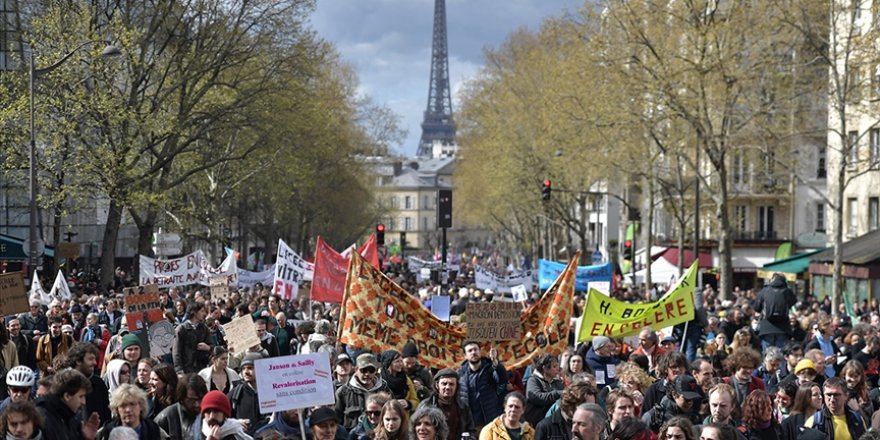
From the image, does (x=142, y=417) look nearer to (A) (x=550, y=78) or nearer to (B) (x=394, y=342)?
(B) (x=394, y=342)

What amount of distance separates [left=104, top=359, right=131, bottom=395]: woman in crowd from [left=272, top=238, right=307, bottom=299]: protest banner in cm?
1244

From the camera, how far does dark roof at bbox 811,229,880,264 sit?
3725 cm

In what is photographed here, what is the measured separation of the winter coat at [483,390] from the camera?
38.0ft

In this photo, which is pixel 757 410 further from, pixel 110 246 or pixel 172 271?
pixel 110 246

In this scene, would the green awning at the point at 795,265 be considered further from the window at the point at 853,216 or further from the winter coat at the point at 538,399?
the winter coat at the point at 538,399

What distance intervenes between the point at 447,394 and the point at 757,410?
238 cm

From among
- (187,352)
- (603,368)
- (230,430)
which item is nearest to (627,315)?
(603,368)

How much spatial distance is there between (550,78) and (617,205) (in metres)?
36.3

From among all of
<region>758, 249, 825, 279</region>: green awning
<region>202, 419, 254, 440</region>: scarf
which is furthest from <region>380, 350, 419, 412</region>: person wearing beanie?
<region>758, 249, 825, 279</region>: green awning

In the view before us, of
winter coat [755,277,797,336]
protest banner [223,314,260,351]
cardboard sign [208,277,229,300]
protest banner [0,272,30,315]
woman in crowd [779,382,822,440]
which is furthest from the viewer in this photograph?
cardboard sign [208,277,229,300]

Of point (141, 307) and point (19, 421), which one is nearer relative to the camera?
point (19, 421)

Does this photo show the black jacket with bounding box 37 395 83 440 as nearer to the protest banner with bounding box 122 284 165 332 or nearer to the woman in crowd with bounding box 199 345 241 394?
the woman in crowd with bounding box 199 345 241 394

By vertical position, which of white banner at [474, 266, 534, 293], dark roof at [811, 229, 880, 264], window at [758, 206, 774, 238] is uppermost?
window at [758, 206, 774, 238]

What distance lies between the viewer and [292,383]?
31.5ft
